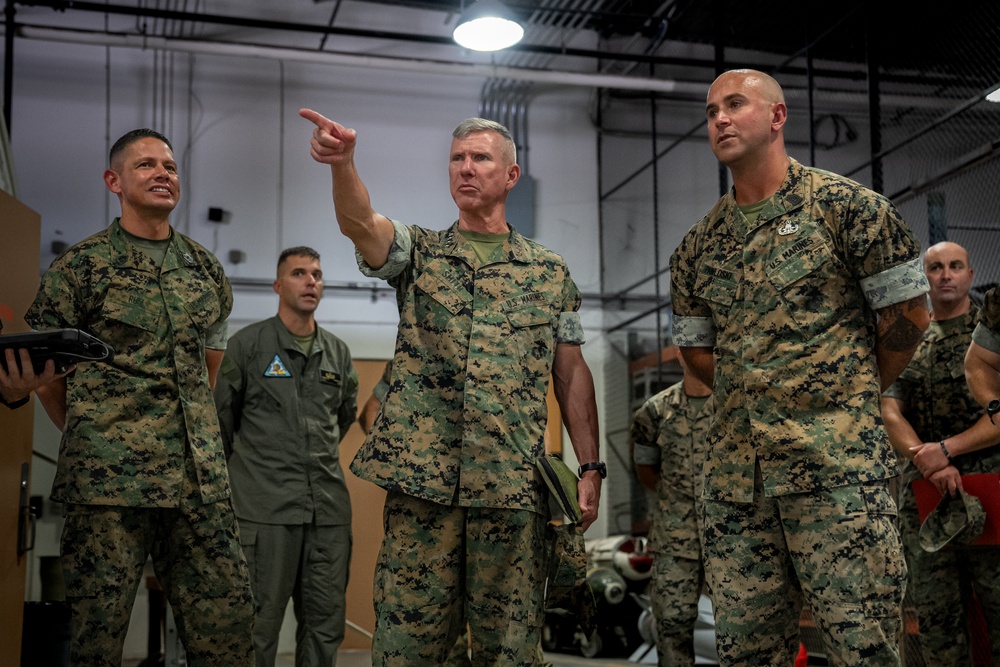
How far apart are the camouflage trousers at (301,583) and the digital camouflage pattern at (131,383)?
4.84ft

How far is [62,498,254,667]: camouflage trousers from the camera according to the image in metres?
3.12

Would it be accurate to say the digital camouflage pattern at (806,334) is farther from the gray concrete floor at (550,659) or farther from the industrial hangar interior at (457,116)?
the industrial hangar interior at (457,116)

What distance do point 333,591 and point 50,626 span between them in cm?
129

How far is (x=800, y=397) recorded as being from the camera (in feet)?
8.54

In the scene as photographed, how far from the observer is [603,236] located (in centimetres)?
973

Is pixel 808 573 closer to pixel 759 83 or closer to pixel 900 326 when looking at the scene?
pixel 900 326

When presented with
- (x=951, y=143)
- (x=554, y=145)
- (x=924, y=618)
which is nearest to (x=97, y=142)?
(x=554, y=145)

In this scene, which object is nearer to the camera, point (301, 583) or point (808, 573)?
point (808, 573)

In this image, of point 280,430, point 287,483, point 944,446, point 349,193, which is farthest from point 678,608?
point 349,193

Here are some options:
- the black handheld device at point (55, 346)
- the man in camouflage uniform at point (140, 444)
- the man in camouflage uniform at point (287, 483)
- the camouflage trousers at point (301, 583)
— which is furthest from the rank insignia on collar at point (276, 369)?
the black handheld device at point (55, 346)

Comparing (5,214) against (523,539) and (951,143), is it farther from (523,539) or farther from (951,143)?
(951,143)

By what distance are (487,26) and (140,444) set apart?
14.7ft

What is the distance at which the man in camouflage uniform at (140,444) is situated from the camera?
3.13 meters

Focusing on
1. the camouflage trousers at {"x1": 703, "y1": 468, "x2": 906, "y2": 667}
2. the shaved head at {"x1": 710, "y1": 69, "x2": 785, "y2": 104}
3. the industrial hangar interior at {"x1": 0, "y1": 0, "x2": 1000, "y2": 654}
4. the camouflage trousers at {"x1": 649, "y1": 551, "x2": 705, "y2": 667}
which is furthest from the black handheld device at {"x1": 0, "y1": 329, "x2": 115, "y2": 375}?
the industrial hangar interior at {"x1": 0, "y1": 0, "x2": 1000, "y2": 654}
